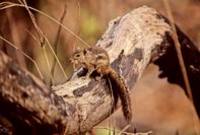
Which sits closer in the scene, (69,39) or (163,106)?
(69,39)

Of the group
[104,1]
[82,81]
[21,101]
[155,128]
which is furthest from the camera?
[155,128]

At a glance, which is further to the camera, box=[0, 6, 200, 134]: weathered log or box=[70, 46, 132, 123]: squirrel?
box=[70, 46, 132, 123]: squirrel

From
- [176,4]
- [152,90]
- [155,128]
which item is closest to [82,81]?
[155,128]

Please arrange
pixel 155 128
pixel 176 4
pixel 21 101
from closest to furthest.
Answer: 1. pixel 21 101
2. pixel 155 128
3. pixel 176 4

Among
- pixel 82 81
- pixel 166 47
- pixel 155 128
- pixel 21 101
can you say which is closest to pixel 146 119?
pixel 155 128

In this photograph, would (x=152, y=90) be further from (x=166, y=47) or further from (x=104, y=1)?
(x=166, y=47)

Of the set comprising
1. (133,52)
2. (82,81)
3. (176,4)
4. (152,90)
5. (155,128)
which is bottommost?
(82,81)

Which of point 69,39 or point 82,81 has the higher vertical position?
point 69,39

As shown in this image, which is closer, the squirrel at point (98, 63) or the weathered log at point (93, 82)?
the weathered log at point (93, 82)
